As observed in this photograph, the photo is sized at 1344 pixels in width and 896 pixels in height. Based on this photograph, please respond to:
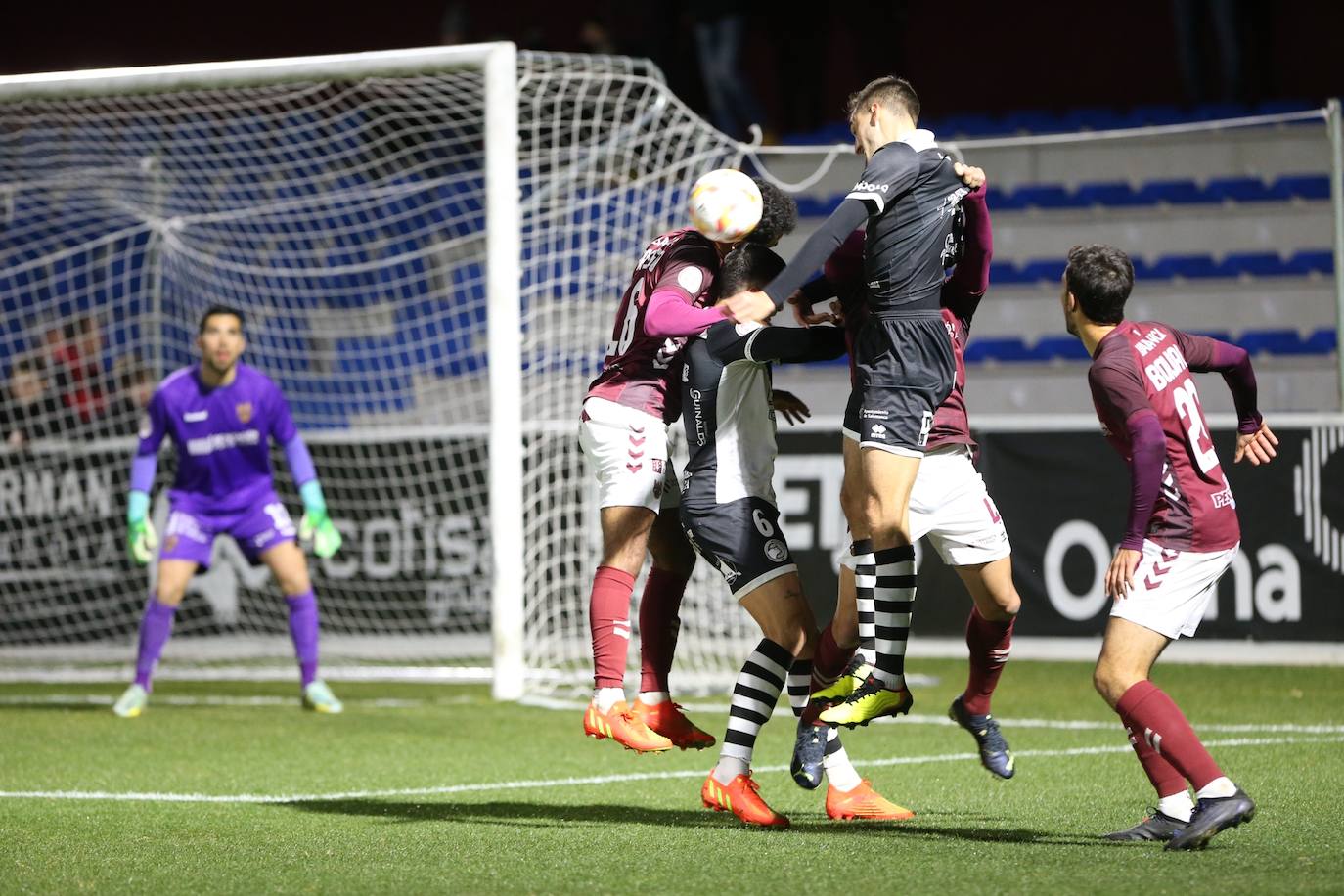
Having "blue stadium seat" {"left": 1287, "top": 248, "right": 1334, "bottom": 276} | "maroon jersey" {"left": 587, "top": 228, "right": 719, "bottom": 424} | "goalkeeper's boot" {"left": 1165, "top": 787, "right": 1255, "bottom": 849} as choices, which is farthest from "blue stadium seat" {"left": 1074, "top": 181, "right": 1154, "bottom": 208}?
"goalkeeper's boot" {"left": 1165, "top": 787, "right": 1255, "bottom": 849}

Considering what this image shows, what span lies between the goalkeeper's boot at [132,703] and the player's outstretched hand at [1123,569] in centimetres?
585

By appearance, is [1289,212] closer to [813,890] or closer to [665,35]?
[665,35]

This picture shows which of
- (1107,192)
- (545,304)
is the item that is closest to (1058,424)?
(545,304)

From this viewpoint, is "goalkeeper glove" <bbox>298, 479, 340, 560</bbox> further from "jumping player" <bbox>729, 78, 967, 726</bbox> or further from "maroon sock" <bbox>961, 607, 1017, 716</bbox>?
"jumping player" <bbox>729, 78, 967, 726</bbox>

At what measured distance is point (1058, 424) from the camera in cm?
1086

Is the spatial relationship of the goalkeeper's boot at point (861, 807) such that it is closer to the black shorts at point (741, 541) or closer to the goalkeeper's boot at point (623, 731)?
the goalkeeper's boot at point (623, 731)

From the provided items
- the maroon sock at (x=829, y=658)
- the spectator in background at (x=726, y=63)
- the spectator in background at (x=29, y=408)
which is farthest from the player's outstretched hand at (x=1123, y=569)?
the spectator in background at (x=726, y=63)

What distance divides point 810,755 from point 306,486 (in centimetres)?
453

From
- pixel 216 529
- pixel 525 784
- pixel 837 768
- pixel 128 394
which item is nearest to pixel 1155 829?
pixel 837 768

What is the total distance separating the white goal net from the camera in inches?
393

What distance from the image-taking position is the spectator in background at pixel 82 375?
40.9 ft

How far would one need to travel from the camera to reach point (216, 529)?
9.40m

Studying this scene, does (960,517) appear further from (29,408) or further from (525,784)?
(29,408)

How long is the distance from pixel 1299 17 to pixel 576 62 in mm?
7550
